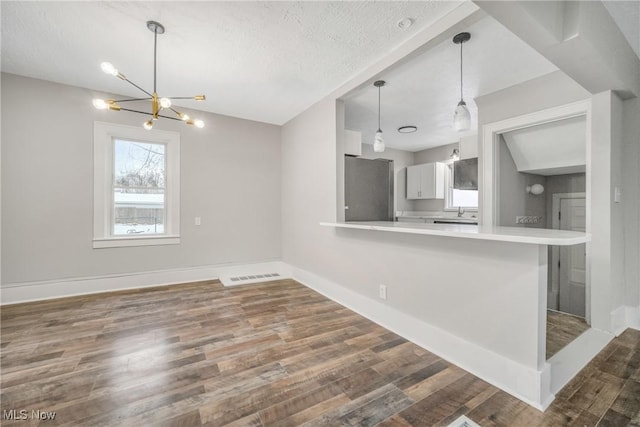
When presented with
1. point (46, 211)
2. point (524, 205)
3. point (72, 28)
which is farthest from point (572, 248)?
point (46, 211)

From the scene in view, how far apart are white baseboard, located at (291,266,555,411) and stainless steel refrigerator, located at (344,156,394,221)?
1098 mm

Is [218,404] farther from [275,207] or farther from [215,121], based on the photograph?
[215,121]

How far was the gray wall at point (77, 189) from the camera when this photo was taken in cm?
305

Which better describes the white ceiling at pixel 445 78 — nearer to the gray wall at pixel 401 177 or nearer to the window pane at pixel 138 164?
the gray wall at pixel 401 177

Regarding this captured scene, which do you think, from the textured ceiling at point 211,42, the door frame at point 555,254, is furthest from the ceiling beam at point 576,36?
the door frame at point 555,254

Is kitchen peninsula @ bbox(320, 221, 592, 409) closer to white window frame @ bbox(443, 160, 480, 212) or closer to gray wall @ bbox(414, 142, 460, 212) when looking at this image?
white window frame @ bbox(443, 160, 480, 212)

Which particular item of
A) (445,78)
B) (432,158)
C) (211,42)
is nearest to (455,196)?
(432,158)

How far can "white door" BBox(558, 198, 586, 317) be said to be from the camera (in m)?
3.44

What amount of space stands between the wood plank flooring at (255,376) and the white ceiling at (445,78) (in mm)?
2579

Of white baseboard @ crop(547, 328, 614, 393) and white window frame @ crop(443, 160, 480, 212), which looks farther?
white window frame @ crop(443, 160, 480, 212)

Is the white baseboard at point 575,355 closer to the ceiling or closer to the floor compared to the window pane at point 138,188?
closer to the floor

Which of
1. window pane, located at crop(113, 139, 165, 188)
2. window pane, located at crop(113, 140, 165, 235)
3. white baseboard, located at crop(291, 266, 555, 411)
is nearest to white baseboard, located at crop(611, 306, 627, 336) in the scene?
white baseboard, located at crop(291, 266, 555, 411)

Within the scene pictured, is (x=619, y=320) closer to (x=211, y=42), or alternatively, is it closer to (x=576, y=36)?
(x=576, y=36)

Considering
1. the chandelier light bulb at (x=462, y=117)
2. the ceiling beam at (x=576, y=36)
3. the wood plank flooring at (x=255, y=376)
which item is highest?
the ceiling beam at (x=576, y=36)
